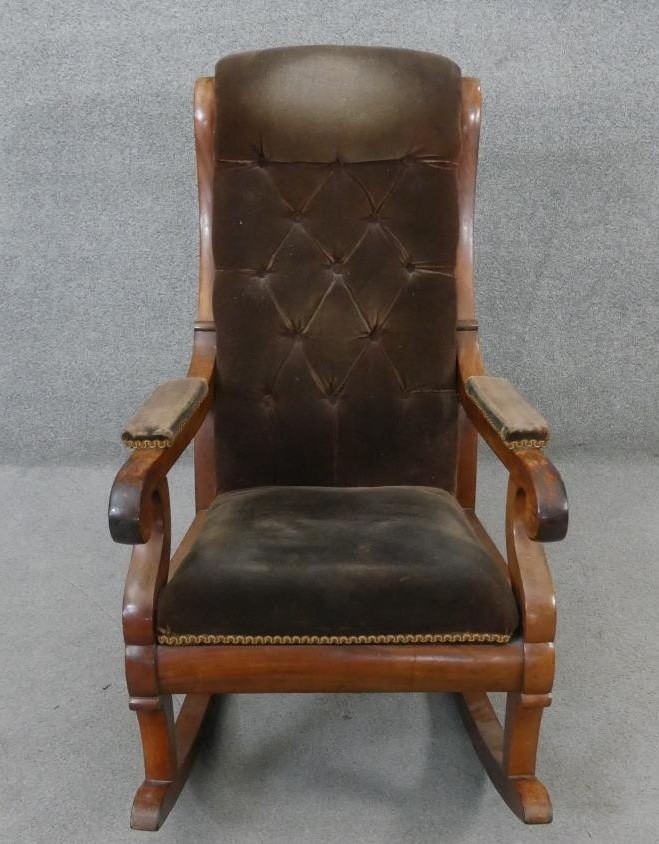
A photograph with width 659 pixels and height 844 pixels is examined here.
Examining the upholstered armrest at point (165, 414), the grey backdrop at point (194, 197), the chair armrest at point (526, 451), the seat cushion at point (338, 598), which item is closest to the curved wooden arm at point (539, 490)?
the chair armrest at point (526, 451)

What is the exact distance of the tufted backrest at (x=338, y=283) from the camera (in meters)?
1.37

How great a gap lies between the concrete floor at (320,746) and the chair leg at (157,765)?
3.0 inches

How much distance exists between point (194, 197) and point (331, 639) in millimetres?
1470

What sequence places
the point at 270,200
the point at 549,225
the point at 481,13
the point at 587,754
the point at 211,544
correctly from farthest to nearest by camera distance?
the point at 549,225
the point at 481,13
the point at 270,200
the point at 587,754
the point at 211,544

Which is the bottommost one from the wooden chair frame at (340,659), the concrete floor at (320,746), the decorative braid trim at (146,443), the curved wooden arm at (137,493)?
the concrete floor at (320,746)

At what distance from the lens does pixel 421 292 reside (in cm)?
140

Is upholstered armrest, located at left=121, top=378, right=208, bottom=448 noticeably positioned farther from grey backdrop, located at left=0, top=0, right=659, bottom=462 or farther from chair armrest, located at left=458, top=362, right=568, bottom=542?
grey backdrop, located at left=0, top=0, right=659, bottom=462

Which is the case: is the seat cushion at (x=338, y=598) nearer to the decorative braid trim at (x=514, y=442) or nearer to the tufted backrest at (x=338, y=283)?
the decorative braid trim at (x=514, y=442)

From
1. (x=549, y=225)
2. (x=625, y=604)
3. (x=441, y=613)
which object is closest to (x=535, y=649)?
(x=441, y=613)

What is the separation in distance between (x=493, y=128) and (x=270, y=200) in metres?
0.93

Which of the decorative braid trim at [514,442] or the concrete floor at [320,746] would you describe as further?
the concrete floor at [320,746]

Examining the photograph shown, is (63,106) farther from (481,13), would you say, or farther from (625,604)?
(625,604)

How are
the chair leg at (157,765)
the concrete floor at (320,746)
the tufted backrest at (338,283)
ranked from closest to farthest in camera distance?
the chair leg at (157,765) → the concrete floor at (320,746) → the tufted backrest at (338,283)

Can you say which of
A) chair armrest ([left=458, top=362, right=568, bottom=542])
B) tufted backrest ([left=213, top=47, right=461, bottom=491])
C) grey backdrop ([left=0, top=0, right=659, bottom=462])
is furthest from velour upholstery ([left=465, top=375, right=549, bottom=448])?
grey backdrop ([left=0, top=0, right=659, bottom=462])
